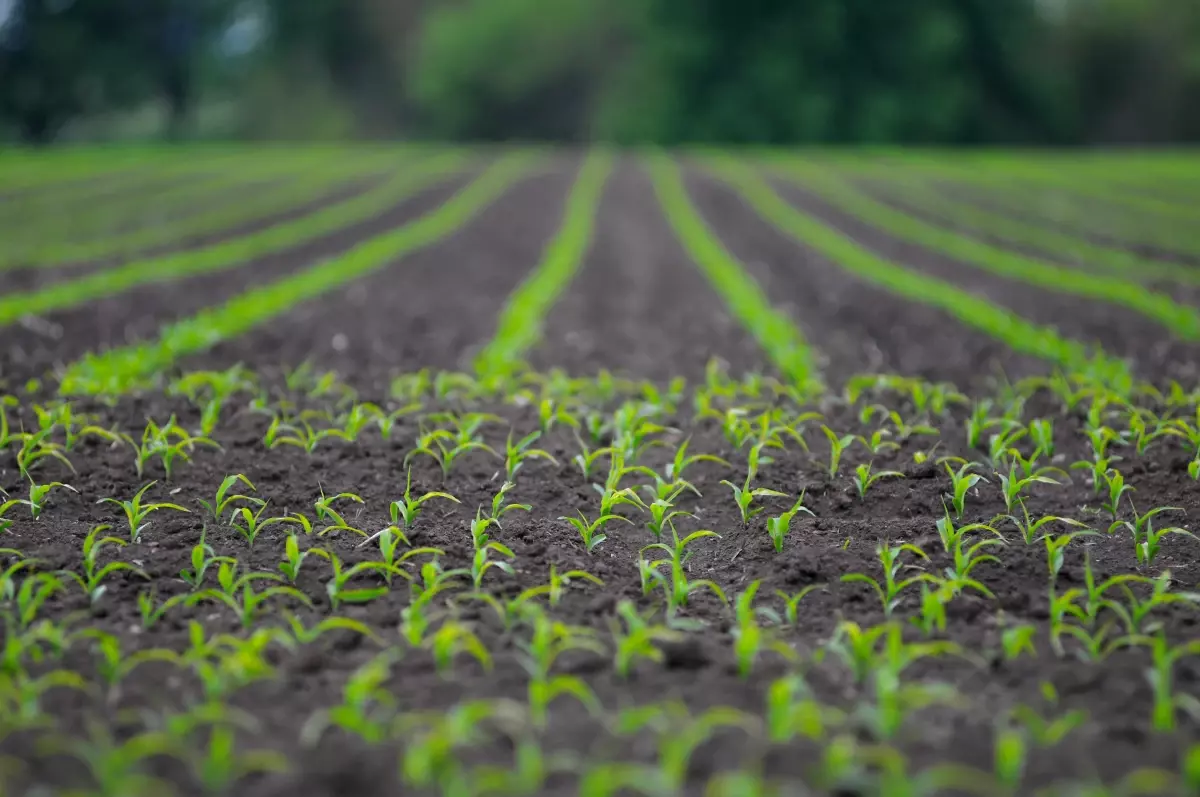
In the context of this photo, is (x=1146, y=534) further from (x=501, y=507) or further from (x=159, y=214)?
(x=159, y=214)

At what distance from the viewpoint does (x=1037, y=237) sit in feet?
46.9

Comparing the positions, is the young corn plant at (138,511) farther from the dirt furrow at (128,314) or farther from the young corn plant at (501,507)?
the dirt furrow at (128,314)

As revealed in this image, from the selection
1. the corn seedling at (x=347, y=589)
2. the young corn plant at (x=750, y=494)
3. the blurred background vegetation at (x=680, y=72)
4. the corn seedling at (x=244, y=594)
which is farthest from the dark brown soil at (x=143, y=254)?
the blurred background vegetation at (x=680, y=72)

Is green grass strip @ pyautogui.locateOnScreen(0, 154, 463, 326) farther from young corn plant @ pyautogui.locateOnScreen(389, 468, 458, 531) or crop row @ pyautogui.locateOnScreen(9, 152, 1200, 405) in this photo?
young corn plant @ pyautogui.locateOnScreen(389, 468, 458, 531)

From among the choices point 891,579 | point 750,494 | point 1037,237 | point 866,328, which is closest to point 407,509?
point 750,494

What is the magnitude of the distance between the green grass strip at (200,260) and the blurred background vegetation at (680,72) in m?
25.6

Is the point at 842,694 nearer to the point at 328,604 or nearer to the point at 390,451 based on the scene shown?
the point at 328,604

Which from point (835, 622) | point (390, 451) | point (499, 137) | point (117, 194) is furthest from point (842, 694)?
point (499, 137)

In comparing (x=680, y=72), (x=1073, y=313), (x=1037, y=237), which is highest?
(x=680, y=72)

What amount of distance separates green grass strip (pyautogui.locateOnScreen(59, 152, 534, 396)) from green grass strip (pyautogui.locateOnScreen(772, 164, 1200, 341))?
21.8ft

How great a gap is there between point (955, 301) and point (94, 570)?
306 inches

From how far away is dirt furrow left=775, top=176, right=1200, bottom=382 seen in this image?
297 inches

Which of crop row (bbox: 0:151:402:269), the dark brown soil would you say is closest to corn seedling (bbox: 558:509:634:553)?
the dark brown soil

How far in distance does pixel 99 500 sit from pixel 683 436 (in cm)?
297
